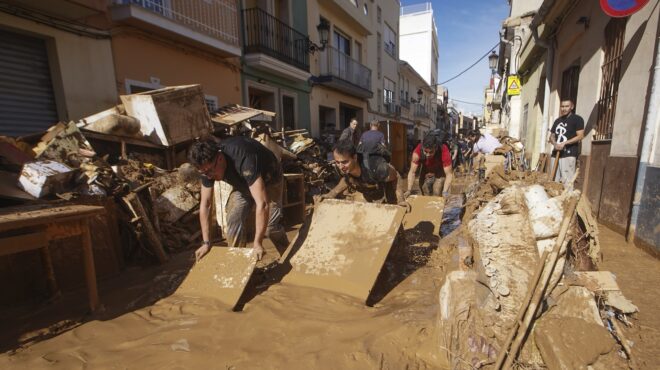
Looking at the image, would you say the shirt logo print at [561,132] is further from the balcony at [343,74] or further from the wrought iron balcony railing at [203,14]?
the balcony at [343,74]

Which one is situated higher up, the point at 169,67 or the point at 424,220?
the point at 169,67

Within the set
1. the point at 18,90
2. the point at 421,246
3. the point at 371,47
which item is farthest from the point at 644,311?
the point at 371,47

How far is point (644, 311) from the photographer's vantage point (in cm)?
238

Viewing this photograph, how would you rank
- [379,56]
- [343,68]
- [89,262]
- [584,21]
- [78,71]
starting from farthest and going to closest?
[379,56]
[343,68]
[584,21]
[78,71]
[89,262]

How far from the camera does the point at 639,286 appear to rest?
8.95 ft

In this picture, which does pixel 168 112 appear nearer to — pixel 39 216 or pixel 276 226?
pixel 276 226

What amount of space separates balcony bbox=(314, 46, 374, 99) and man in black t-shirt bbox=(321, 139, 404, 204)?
9.21 m

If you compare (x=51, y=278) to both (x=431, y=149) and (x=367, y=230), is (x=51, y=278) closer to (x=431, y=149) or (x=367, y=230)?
(x=367, y=230)

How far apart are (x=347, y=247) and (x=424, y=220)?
5.73 feet

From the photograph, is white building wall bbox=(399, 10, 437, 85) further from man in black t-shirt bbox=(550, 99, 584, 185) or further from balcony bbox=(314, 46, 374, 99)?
man in black t-shirt bbox=(550, 99, 584, 185)

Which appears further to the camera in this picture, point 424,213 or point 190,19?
point 190,19

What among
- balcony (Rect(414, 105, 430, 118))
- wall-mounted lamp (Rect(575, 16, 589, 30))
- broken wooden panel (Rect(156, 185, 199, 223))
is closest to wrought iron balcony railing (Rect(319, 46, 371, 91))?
wall-mounted lamp (Rect(575, 16, 589, 30))

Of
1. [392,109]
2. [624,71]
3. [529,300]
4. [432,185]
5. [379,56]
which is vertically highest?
[379,56]

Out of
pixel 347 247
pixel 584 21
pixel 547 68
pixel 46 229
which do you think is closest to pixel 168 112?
pixel 46 229
